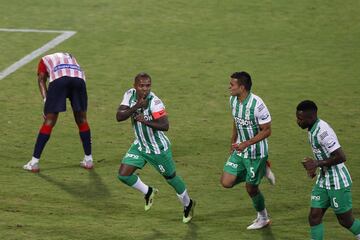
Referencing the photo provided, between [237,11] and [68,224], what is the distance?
44.3 feet

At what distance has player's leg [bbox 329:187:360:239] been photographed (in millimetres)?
13125

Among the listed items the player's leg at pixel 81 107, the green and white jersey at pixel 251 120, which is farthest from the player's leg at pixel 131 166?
the player's leg at pixel 81 107

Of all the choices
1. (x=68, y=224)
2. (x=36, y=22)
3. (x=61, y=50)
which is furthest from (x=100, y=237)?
(x=36, y=22)

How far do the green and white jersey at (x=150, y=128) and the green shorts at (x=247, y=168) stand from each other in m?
0.99

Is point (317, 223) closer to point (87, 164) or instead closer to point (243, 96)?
point (243, 96)

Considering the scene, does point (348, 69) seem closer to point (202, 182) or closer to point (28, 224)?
point (202, 182)

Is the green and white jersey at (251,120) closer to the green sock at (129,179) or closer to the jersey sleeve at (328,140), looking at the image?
the jersey sleeve at (328,140)

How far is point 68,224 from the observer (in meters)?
14.6

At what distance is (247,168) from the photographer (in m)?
14.4

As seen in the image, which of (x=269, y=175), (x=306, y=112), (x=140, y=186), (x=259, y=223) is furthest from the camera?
(x=269, y=175)

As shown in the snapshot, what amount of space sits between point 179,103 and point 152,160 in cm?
652

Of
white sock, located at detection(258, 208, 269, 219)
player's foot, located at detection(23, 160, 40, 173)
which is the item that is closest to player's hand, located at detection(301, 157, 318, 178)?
white sock, located at detection(258, 208, 269, 219)

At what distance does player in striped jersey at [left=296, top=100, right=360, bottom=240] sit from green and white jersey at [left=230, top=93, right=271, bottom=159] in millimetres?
1112

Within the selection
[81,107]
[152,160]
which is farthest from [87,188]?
[152,160]
